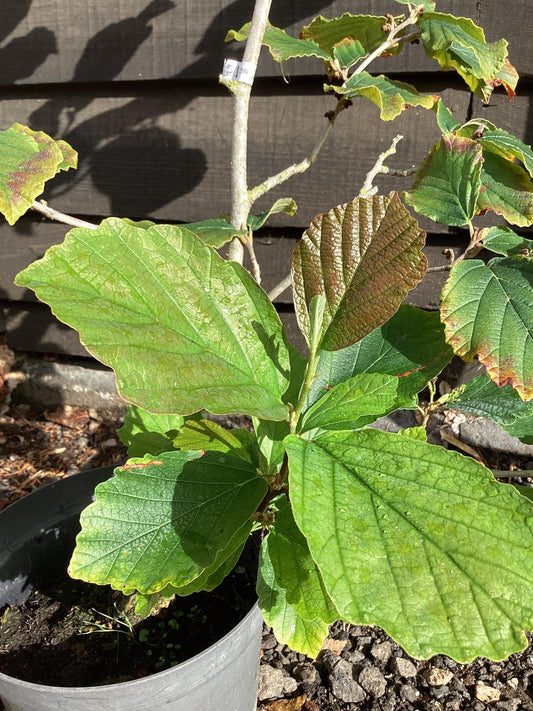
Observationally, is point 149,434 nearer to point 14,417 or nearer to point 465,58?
point 465,58

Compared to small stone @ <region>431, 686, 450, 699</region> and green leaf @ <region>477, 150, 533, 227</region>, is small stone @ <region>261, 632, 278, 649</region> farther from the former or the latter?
green leaf @ <region>477, 150, 533, 227</region>

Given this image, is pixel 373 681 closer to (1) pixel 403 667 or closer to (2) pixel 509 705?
(1) pixel 403 667

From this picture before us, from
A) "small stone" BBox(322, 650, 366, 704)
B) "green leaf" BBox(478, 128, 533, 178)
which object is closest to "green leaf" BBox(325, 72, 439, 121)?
"green leaf" BBox(478, 128, 533, 178)

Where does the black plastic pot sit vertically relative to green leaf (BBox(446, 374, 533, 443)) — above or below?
below

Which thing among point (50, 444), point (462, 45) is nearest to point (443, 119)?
point (462, 45)

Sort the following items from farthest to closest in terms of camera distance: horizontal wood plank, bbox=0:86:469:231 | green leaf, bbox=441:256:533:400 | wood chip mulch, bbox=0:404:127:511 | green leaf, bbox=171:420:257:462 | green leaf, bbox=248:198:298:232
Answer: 1. wood chip mulch, bbox=0:404:127:511
2. horizontal wood plank, bbox=0:86:469:231
3. green leaf, bbox=248:198:298:232
4. green leaf, bbox=171:420:257:462
5. green leaf, bbox=441:256:533:400

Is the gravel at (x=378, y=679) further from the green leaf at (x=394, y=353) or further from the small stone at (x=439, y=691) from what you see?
the green leaf at (x=394, y=353)

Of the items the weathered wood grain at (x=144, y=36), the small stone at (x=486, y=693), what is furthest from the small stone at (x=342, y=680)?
the weathered wood grain at (x=144, y=36)
